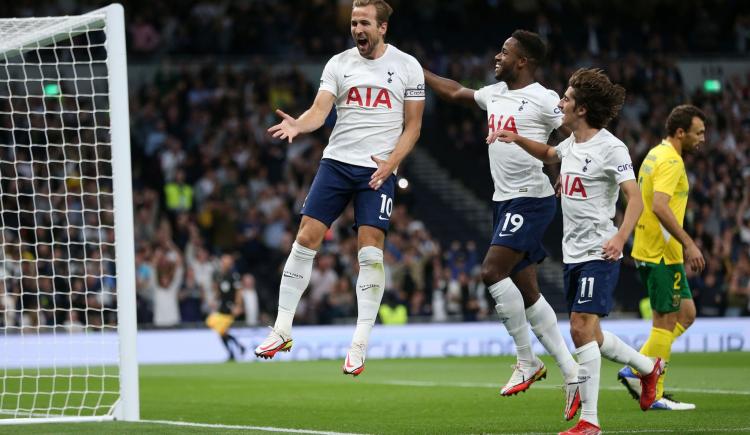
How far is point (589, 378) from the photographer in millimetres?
8570

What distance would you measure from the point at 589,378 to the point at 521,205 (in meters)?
1.58

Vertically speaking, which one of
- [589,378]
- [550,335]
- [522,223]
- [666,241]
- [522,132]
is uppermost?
[522,132]

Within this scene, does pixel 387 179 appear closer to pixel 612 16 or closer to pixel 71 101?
pixel 71 101

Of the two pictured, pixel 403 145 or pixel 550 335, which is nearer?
pixel 403 145

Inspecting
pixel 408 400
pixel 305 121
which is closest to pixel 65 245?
pixel 408 400

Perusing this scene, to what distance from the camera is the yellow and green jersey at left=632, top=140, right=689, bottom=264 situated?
10.9m

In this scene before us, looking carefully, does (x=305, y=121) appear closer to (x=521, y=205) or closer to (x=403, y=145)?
(x=403, y=145)

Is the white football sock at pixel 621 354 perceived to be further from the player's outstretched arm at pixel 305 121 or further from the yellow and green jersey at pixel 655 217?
the player's outstretched arm at pixel 305 121

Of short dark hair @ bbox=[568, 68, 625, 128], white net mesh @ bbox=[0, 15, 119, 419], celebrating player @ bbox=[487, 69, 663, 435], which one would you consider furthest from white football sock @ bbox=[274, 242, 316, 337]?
white net mesh @ bbox=[0, 15, 119, 419]

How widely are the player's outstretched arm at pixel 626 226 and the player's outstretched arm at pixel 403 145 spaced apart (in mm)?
1522

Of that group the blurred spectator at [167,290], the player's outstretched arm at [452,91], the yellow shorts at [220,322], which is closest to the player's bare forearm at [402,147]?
the player's outstretched arm at [452,91]

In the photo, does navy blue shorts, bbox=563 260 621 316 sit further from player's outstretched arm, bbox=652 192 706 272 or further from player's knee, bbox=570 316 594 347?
player's outstretched arm, bbox=652 192 706 272

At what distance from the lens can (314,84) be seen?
2914cm

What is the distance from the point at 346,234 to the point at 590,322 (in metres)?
16.5
